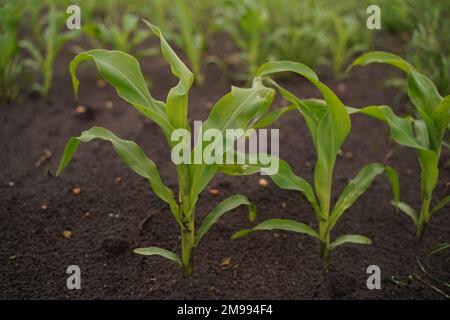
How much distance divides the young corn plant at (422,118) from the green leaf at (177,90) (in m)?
0.60

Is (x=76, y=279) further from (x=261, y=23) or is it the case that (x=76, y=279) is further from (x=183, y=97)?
(x=261, y=23)

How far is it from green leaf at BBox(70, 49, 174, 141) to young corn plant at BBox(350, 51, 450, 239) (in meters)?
0.68

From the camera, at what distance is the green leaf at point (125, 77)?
1.50m

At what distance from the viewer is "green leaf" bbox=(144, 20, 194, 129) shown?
1471 millimetres

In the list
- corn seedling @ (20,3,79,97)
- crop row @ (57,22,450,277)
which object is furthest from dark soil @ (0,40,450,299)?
corn seedling @ (20,3,79,97)

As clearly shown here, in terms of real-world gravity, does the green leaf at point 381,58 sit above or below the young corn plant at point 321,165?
above

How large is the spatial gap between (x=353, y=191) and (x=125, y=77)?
897 millimetres

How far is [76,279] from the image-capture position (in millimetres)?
1747

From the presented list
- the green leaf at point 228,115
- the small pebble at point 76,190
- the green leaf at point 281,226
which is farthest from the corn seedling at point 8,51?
the green leaf at point 281,226

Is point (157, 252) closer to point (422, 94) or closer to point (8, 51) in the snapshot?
point (422, 94)

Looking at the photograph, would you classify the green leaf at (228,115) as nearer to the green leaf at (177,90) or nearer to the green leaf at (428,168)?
the green leaf at (177,90)

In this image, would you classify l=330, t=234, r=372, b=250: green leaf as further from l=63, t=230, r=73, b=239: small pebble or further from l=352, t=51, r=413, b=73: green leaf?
l=63, t=230, r=73, b=239: small pebble

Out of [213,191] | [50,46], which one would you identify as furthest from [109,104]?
[213,191]

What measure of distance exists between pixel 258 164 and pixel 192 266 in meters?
0.47
